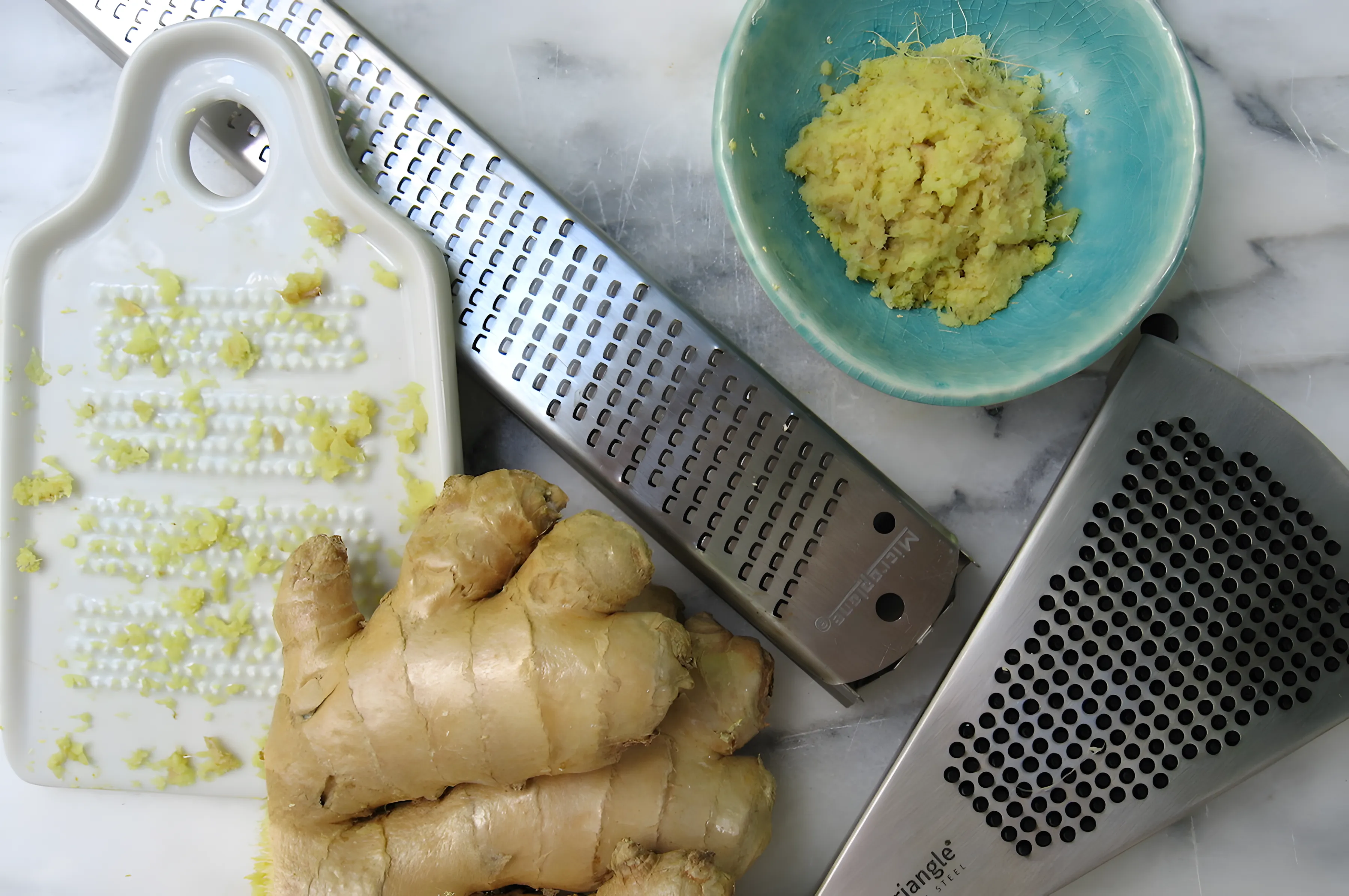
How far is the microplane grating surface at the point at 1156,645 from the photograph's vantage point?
828 mm

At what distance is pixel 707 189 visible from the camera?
0.94 meters

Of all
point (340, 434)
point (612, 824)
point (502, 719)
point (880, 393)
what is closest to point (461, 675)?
point (502, 719)

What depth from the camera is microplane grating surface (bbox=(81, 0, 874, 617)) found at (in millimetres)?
828

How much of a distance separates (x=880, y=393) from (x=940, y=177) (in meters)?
0.26

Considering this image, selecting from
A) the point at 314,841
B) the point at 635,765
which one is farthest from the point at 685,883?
the point at 314,841

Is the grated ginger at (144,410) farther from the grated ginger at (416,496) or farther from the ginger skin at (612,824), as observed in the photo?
the ginger skin at (612,824)

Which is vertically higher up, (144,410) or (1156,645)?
(144,410)

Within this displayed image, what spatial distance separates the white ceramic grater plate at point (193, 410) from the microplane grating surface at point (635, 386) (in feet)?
0.26

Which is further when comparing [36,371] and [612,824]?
[36,371]

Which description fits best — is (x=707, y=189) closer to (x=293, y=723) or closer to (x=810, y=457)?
(x=810, y=457)

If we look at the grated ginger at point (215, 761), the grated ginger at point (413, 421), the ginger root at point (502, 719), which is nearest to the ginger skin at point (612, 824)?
the ginger root at point (502, 719)

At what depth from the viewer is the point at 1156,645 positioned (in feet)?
2.72

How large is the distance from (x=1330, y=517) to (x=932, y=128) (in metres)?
0.55

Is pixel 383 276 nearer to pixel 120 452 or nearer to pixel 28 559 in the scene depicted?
pixel 120 452
